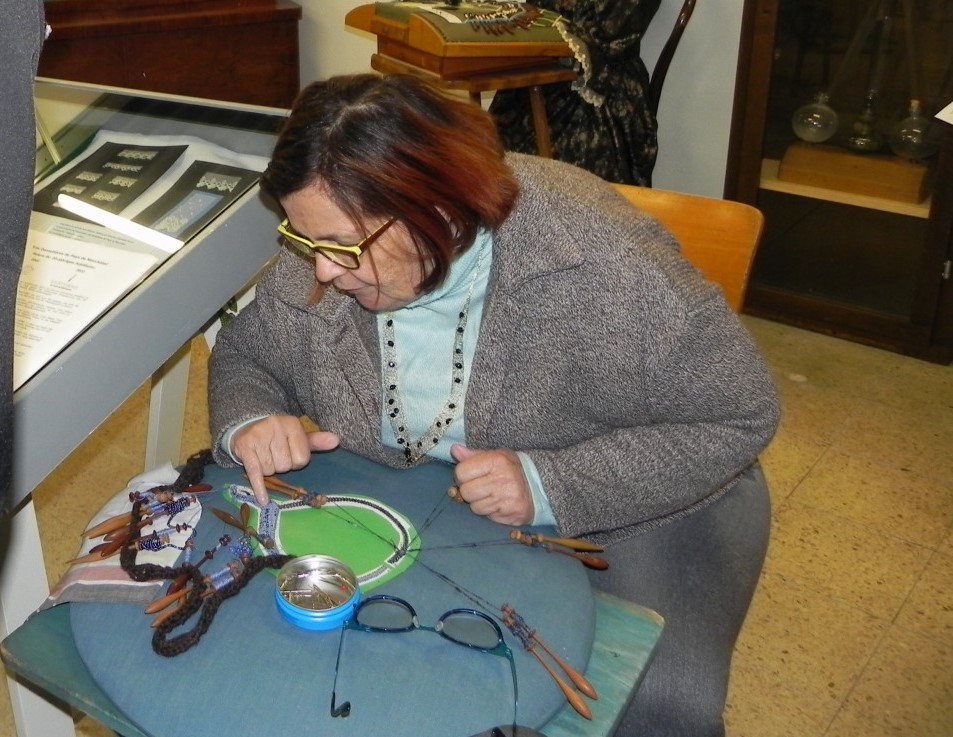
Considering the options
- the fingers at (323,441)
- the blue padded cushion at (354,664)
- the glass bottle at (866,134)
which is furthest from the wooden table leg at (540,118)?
the blue padded cushion at (354,664)

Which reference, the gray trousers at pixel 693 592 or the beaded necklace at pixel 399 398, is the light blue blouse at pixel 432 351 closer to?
the beaded necklace at pixel 399 398

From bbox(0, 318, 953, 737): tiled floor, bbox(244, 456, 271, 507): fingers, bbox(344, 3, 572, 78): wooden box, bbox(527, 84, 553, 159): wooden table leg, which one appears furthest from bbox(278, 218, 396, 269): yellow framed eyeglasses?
bbox(527, 84, 553, 159): wooden table leg

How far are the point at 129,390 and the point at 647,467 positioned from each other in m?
0.62

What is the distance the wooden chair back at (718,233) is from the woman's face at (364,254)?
1.52 ft

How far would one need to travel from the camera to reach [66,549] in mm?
2244

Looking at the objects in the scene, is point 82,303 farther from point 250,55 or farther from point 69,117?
point 250,55

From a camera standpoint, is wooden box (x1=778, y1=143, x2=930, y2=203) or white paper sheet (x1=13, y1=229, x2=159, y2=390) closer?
white paper sheet (x1=13, y1=229, x2=159, y2=390)

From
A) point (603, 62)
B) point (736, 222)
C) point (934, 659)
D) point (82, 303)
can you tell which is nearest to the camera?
point (82, 303)

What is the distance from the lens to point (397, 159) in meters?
1.17

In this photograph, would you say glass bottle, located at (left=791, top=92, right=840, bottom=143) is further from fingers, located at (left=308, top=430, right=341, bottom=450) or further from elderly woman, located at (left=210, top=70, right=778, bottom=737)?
fingers, located at (left=308, top=430, right=341, bottom=450)

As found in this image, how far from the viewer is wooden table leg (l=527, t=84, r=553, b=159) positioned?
8.84 ft

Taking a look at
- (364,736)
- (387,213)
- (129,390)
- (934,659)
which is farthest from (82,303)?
(934,659)

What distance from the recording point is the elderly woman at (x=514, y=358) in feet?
3.91

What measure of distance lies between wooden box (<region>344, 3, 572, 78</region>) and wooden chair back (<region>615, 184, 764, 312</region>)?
1.09 metres
